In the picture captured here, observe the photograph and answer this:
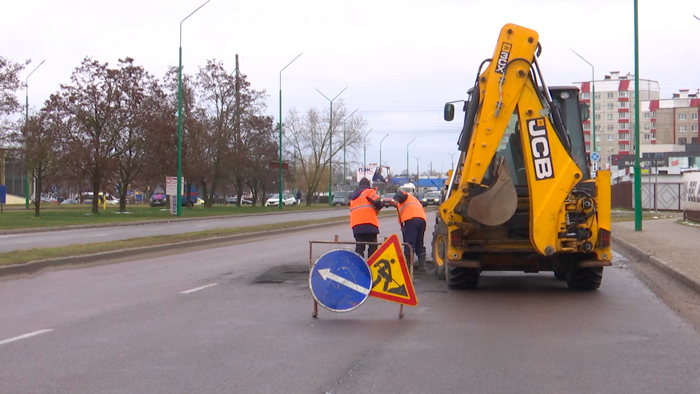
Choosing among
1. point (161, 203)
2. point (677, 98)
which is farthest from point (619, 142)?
point (161, 203)

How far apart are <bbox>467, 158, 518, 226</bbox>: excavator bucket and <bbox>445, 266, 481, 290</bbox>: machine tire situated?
3.96 ft

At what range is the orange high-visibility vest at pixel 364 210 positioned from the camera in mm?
12461

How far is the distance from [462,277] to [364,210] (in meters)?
2.14

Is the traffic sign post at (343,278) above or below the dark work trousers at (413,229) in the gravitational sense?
below

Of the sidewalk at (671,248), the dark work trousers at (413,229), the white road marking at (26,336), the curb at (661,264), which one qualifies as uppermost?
the dark work trousers at (413,229)

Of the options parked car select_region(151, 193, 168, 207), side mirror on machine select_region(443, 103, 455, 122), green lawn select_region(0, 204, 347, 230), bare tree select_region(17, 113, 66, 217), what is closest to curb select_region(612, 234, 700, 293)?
side mirror on machine select_region(443, 103, 455, 122)

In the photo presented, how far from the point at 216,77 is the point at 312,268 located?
55157mm

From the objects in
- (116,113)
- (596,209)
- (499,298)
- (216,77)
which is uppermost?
(216,77)

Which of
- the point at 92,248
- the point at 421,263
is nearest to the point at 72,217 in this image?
the point at 92,248

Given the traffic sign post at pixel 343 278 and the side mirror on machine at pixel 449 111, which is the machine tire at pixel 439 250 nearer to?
the side mirror on machine at pixel 449 111

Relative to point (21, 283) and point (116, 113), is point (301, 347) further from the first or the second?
point (116, 113)

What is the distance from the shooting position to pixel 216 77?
62031mm

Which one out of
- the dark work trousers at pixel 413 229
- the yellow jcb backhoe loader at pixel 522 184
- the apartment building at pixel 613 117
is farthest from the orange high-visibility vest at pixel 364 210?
the apartment building at pixel 613 117

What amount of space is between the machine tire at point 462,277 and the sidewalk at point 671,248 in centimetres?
317
